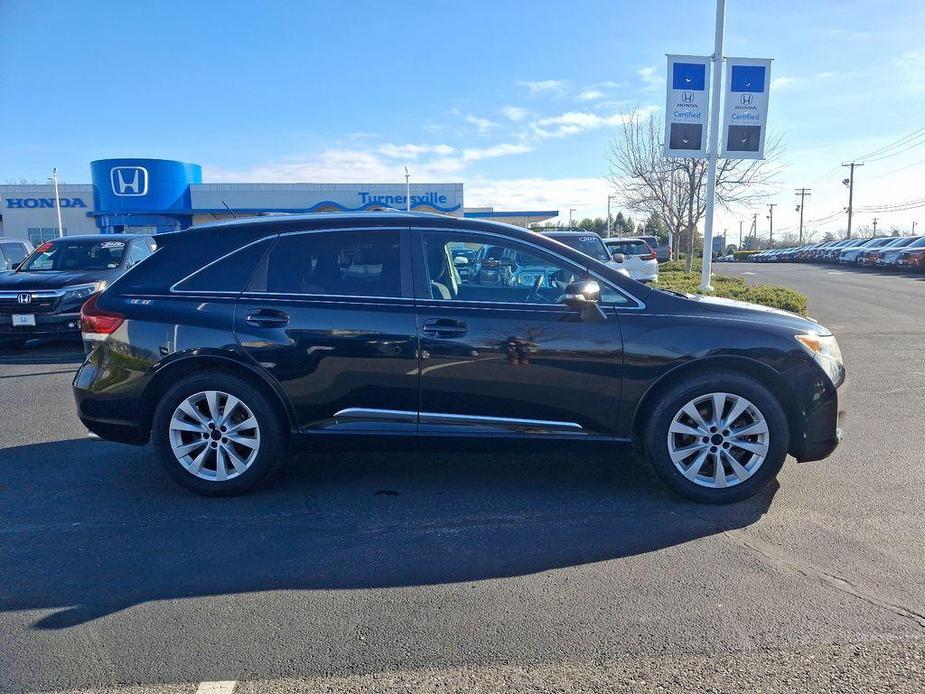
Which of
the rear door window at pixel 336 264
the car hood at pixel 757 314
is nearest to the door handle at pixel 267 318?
the rear door window at pixel 336 264

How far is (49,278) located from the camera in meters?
9.96

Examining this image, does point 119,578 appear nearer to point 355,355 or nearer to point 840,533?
point 355,355

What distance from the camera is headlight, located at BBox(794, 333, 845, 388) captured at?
428 centimetres

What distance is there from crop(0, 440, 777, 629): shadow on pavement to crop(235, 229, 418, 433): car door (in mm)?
610

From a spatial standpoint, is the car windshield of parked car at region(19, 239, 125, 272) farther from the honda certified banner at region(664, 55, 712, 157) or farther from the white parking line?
the honda certified banner at region(664, 55, 712, 157)

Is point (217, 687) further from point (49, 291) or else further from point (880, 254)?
point (880, 254)

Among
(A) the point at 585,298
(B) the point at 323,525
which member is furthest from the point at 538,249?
(B) the point at 323,525

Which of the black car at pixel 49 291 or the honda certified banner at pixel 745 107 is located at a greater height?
the honda certified banner at pixel 745 107

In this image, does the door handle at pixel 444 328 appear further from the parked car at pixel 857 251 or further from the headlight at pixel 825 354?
the parked car at pixel 857 251

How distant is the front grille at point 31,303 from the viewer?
31.6 ft

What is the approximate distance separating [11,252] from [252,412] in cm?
1170

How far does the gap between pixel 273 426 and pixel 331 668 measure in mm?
1960

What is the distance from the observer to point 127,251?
1113 cm

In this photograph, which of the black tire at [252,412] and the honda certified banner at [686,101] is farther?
the honda certified banner at [686,101]
